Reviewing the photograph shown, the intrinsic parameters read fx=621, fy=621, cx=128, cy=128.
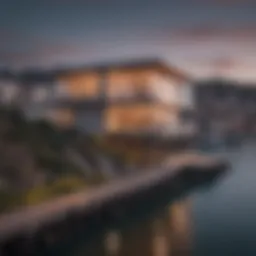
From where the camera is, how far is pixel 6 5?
3717 millimetres

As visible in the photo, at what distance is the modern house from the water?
40cm

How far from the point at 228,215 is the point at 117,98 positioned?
3.17 feet

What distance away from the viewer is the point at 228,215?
11.9 ft

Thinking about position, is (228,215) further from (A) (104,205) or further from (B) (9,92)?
(B) (9,92)

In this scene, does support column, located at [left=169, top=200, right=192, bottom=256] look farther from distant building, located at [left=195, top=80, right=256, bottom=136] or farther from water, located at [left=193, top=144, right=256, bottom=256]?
distant building, located at [left=195, top=80, right=256, bottom=136]

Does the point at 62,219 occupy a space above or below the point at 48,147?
below

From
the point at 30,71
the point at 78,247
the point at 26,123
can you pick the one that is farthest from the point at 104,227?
the point at 30,71

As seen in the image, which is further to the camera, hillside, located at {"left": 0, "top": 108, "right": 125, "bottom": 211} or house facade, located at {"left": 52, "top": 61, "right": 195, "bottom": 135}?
house facade, located at {"left": 52, "top": 61, "right": 195, "bottom": 135}

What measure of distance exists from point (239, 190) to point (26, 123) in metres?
1.32

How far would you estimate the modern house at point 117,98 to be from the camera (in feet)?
12.3

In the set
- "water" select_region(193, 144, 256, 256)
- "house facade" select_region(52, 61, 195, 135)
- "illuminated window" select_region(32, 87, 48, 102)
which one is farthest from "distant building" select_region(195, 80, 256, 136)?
"illuminated window" select_region(32, 87, 48, 102)

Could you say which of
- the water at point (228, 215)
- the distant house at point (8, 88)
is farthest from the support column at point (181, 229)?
the distant house at point (8, 88)

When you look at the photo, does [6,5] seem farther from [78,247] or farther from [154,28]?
[78,247]

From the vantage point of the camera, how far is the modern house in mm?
3734
